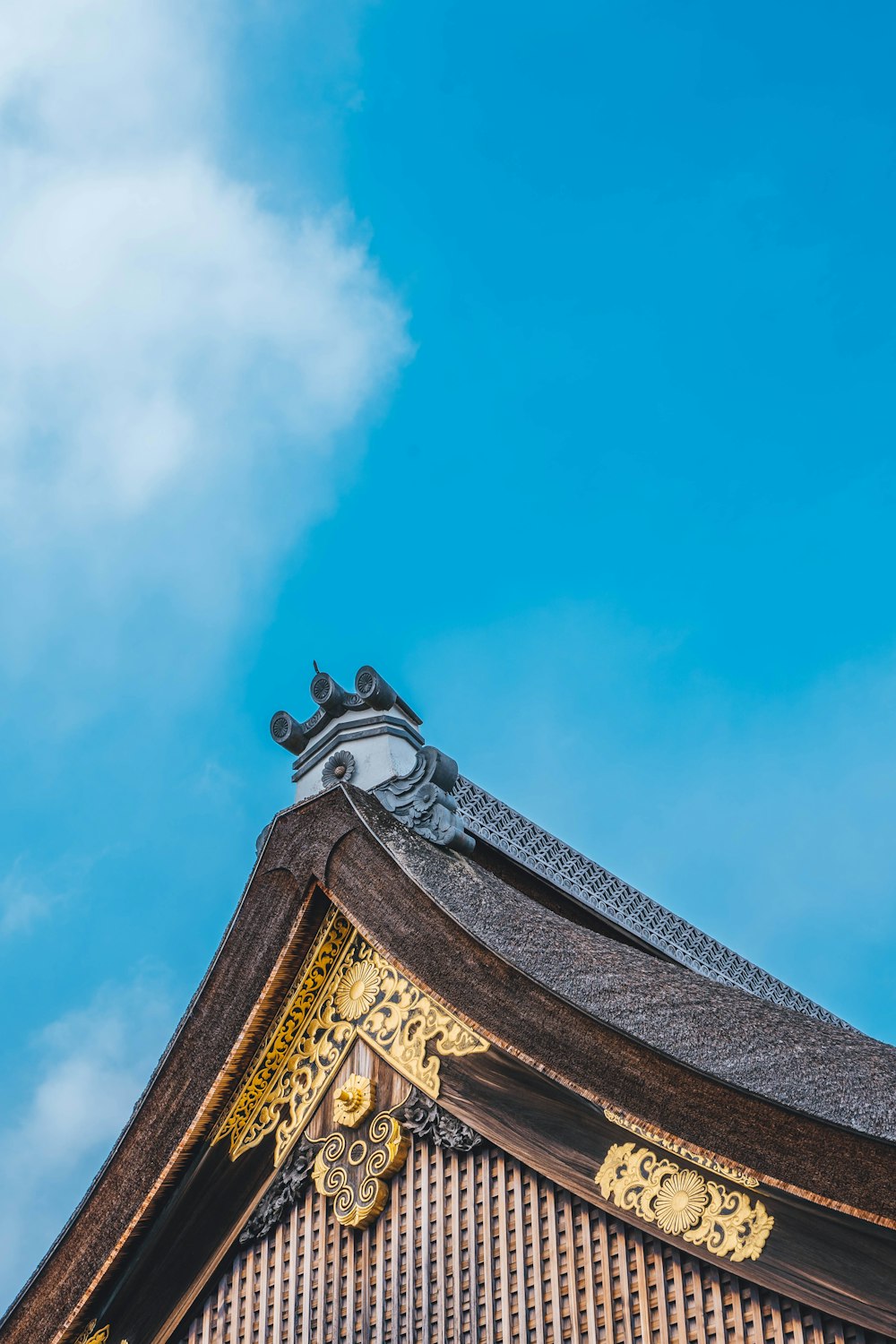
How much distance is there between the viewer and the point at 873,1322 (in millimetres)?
4715

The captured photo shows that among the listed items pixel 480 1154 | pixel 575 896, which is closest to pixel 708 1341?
pixel 480 1154

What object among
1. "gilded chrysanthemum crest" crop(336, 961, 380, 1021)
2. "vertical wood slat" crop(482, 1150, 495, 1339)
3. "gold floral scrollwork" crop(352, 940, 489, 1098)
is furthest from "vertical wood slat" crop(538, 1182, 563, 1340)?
"gilded chrysanthemum crest" crop(336, 961, 380, 1021)

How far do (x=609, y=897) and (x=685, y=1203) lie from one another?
386cm

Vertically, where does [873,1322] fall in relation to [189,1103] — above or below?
below

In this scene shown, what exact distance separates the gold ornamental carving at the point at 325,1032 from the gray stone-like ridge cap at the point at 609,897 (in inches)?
41.7

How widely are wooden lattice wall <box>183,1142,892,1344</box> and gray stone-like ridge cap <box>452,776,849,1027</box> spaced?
216cm

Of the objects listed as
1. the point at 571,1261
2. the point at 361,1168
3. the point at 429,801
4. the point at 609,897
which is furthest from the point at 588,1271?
the point at 609,897

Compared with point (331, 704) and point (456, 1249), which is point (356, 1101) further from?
point (331, 704)

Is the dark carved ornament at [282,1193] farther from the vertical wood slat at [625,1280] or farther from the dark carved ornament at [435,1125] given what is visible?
the vertical wood slat at [625,1280]

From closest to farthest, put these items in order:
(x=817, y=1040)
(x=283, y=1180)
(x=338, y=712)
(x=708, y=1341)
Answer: (x=708, y=1341)
(x=817, y=1040)
(x=283, y=1180)
(x=338, y=712)

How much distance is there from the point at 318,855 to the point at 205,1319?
7.43 feet

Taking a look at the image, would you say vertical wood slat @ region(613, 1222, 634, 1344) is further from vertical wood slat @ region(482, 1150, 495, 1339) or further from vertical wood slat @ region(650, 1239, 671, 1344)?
vertical wood slat @ region(482, 1150, 495, 1339)

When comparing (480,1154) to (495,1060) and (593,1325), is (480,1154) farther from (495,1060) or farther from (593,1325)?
(593,1325)

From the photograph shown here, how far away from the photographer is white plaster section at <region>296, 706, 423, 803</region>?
773 centimetres
